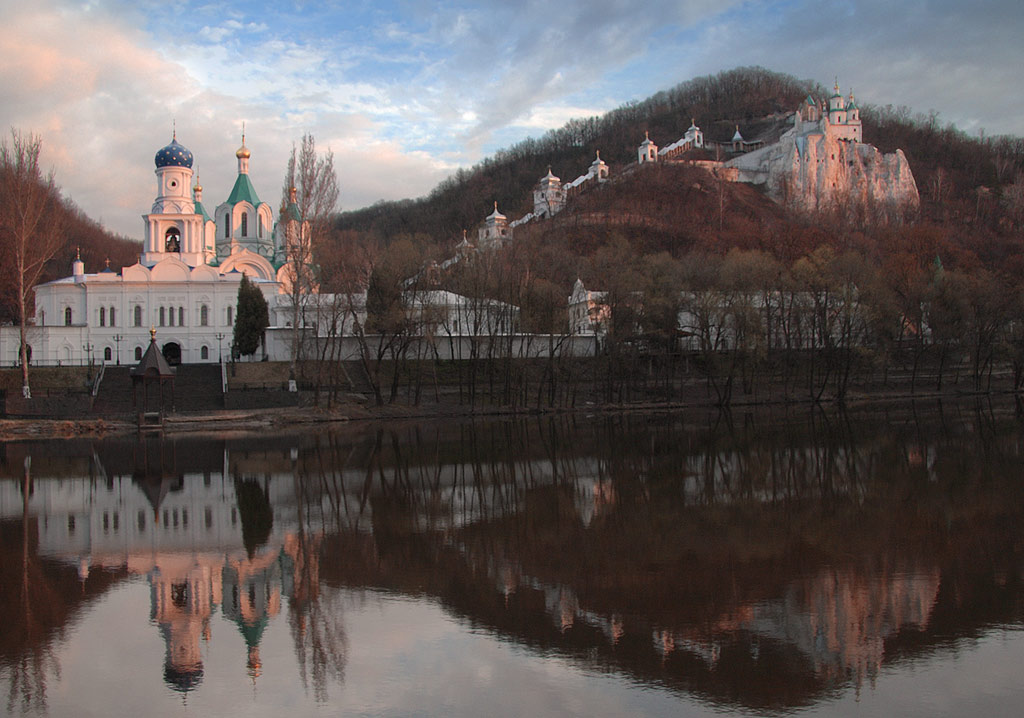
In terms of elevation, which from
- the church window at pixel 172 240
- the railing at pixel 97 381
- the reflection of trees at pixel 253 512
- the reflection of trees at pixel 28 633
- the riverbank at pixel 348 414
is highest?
the church window at pixel 172 240

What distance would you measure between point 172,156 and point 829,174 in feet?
255

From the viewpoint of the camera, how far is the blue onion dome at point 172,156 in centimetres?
5278

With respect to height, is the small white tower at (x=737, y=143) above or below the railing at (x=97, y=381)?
above

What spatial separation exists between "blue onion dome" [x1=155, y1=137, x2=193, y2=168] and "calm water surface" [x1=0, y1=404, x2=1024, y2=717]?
38.5 m

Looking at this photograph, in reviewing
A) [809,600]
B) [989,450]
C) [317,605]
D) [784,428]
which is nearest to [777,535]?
[809,600]

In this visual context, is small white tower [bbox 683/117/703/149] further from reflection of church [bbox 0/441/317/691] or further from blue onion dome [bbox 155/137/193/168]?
reflection of church [bbox 0/441/317/691]

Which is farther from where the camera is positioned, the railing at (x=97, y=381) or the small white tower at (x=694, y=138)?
the small white tower at (x=694, y=138)

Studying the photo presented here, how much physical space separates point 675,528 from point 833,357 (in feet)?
110

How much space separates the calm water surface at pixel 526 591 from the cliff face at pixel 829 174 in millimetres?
87212

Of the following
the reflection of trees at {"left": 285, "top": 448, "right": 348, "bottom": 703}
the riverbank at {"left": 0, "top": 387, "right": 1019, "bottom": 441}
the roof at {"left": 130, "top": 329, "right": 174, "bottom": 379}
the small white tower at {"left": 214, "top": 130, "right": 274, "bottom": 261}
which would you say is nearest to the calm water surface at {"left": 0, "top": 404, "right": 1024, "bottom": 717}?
the reflection of trees at {"left": 285, "top": 448, "right": 348, "bottom": 703}

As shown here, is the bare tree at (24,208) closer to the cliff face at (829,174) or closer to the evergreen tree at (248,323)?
the evergreen tree at (248,323)

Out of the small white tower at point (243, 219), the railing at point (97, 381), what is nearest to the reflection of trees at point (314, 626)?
the railing at point (97, 381)

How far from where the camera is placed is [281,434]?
30.1 m

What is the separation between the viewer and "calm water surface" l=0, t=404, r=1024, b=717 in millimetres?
6824
